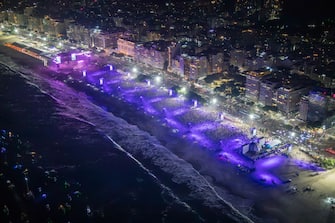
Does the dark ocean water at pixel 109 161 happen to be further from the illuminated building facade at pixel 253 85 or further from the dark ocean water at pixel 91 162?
the illuminated building facade at pixel 253 85

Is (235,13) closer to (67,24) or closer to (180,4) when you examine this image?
(180,4)

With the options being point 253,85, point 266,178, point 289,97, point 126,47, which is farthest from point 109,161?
point 126,47

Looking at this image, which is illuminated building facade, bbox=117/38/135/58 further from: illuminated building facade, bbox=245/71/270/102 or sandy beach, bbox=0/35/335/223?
sandy beach, bbox=0/35/335/223

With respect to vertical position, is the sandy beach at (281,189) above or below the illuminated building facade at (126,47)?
below

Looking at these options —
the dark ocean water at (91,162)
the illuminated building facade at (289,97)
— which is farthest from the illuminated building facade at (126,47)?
the illuminated building facade at (289,97)

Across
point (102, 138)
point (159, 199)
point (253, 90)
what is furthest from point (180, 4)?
point (159, 199)
